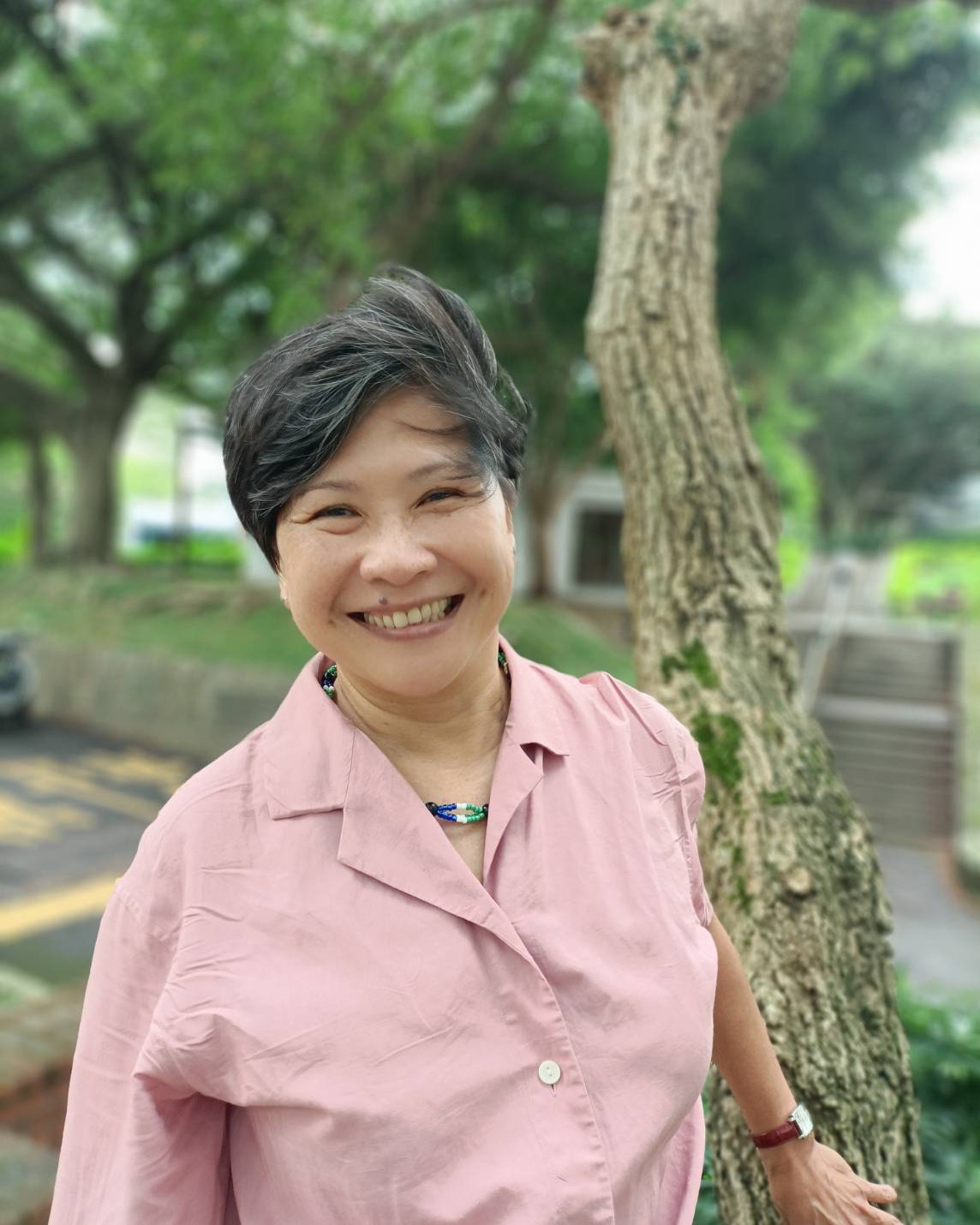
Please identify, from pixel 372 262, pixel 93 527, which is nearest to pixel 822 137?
pixel 372 262

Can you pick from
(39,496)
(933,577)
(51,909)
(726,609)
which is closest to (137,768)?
(51,909)

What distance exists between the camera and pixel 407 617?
114 centimetres

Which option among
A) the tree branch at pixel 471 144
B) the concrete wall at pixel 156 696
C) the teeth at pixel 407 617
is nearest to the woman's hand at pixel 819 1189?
the teeth at pixel 407 617

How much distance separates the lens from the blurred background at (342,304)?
6.57m

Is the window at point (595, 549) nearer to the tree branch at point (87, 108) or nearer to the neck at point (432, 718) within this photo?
the tree branch at point (87, 108)

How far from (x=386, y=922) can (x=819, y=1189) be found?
2.73ft

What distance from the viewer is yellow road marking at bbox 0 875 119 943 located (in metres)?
5.34

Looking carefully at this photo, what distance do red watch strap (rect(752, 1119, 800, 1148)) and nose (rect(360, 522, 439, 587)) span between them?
0.95m

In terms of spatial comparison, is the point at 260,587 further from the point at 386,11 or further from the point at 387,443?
the point at 387,443

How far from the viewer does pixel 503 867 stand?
1130mm

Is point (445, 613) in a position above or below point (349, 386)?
below

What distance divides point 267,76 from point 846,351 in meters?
9.67

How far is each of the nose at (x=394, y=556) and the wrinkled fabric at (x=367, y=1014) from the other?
191 millimetres

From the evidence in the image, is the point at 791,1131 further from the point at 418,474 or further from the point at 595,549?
the point at 595,549
